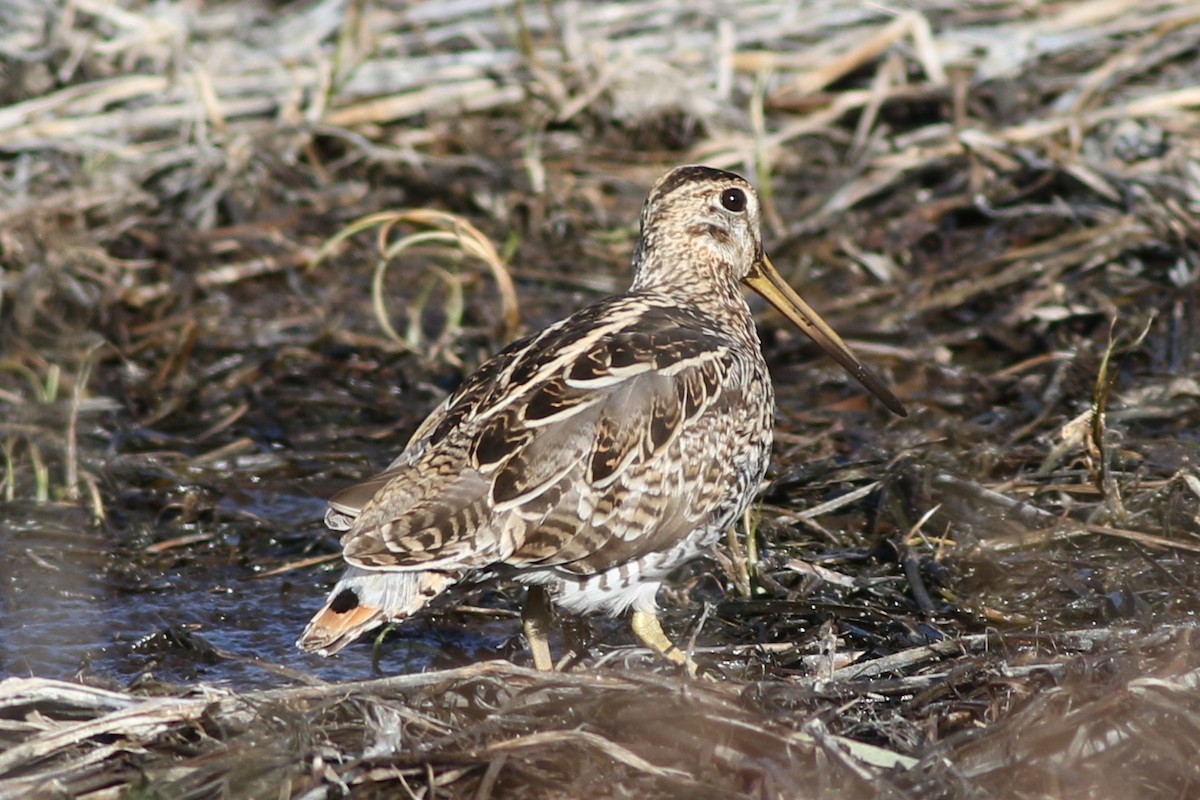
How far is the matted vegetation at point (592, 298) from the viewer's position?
3.05 m

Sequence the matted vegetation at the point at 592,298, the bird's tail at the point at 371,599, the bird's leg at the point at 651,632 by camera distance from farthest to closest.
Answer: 1. the bird's leg at the point at 651,632
2. the bird's tail at the point at 371,599
3. the matted vegetation at the point at 592,298

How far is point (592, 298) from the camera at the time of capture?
19.7 ft

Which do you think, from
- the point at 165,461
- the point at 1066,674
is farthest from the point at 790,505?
the point at 165,461

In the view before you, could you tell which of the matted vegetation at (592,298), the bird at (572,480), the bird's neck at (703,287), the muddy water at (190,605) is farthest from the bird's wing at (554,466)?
the muddy water at (190,605)

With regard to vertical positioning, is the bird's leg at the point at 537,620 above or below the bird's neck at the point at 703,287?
below

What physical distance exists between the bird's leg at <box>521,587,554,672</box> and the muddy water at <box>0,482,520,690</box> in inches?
11.1

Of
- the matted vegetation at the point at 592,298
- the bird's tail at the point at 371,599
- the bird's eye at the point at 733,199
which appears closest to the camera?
the matted vegetation at the point at 592,298

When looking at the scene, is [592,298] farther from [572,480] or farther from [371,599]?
[371,599]

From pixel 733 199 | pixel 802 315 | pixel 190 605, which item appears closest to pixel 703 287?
pixel 733 199

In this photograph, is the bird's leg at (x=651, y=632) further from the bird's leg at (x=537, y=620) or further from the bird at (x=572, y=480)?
the bird's leg at (x=537, y=620)

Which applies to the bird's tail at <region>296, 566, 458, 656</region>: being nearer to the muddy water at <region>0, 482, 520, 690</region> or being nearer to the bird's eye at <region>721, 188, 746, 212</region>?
the muddy water at <region>0, 482, 520, 690</region>

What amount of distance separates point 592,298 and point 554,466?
8.35 feet

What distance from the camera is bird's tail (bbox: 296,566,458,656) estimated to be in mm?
3314

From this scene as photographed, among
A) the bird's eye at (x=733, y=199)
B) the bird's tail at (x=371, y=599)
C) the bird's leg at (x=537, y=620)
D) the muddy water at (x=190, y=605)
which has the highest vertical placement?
the bird's eye at (x=733, y=199)
